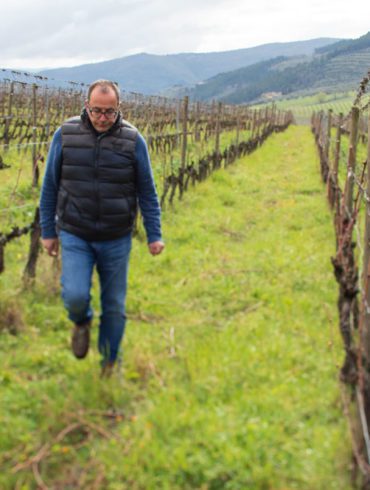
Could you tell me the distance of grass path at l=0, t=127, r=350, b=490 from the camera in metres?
3.05

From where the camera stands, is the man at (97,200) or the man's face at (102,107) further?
the man at (97,200)

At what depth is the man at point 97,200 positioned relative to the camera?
3.64m

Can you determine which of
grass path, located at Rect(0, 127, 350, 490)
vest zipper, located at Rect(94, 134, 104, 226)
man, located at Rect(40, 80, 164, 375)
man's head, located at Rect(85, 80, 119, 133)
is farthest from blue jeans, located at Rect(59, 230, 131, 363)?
man's head, located at Rect(85, 80, 119, 133)

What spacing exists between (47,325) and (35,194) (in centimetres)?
610

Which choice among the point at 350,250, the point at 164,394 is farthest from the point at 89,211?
the point at 350,250

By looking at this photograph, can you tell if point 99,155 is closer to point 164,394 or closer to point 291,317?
point 164,394

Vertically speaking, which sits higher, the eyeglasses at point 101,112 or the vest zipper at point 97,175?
the eyeglasses at point 101,112

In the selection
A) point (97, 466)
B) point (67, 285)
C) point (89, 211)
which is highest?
point (89, 211)

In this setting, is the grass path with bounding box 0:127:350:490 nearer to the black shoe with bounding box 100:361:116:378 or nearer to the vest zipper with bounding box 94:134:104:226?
the black shoe with bounding box 100:361:116:378

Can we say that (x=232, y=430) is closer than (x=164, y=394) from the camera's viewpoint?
Yes

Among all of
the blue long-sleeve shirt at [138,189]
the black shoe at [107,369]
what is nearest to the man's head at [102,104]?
the blue long-sleeve shirt at [138,189]

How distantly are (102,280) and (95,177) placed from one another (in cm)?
68

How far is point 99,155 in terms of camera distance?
3.64m

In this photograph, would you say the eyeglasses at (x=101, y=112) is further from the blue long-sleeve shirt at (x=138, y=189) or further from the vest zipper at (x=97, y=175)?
the blue long-sleeve shirt at (x=138, y=189)
